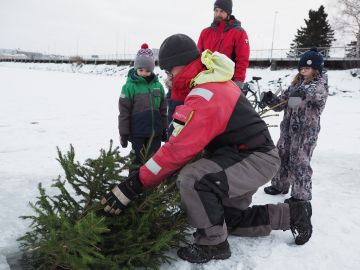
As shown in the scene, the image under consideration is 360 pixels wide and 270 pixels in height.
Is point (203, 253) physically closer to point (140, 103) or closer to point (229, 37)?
point (140, 103)

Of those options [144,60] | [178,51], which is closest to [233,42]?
[144,60]

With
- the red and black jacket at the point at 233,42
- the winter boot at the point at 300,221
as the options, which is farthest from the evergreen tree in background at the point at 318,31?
the winter boot at the point at 300,221

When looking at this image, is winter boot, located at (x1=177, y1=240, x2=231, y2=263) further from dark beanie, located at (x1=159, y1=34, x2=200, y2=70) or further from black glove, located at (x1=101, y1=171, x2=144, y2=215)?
dark beanie, located at (x1=159, y1=34, x2=200, y2=70)

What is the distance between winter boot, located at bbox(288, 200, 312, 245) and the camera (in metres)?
2.68

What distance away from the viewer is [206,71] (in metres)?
2.35

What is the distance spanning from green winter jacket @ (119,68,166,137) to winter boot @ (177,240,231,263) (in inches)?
62.6

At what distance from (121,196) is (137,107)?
174 cm

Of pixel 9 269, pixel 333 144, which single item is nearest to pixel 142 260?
pixel 9 269

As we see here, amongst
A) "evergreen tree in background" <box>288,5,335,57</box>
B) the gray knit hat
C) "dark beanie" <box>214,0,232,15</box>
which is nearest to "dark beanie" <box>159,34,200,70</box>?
the gray knit hat

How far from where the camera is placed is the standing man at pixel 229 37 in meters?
3.77

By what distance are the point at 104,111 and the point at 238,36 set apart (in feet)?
Result: 20.5

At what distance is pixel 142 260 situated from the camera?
2117 mm

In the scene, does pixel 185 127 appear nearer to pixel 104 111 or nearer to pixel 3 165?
pixel 3 165

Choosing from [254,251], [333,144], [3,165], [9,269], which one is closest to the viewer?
[9,269]
